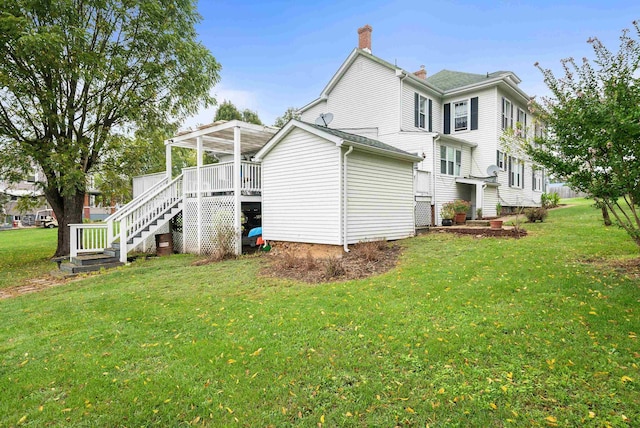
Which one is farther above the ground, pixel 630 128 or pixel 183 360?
pixel 630 128

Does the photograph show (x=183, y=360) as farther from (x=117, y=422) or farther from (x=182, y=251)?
(x=182, y=251)

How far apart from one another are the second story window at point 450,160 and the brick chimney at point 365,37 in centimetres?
733

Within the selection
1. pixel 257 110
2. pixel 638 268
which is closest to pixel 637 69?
pixel 638 268

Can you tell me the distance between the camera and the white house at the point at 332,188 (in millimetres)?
9547

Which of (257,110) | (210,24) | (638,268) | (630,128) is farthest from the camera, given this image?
(257,110)

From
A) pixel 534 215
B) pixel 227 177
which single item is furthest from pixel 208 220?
pixel 534 215

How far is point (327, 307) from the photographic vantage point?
555 cm

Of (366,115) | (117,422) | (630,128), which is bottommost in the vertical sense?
(117,422)

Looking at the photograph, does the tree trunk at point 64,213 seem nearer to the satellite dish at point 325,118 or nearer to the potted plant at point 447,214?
the satellite dish at point 325,118

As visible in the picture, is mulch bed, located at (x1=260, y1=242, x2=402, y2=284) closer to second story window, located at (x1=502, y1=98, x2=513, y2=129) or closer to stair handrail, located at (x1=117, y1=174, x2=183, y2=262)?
stair handrail, located at (x1=117, y1=174, x2=183, y2=262)

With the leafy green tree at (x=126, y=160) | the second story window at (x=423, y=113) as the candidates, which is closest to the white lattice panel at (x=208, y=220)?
the leafy green tree at (x=126, y=160)

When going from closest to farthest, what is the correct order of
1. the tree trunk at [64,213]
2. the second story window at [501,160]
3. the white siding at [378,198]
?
1. the white siding at [378,198]
2. the tree trunk at [64,213]
3. the second story window at [501,160]

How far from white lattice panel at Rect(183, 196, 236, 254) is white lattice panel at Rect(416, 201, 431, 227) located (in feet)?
24.0

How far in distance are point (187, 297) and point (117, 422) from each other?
12.6ft
